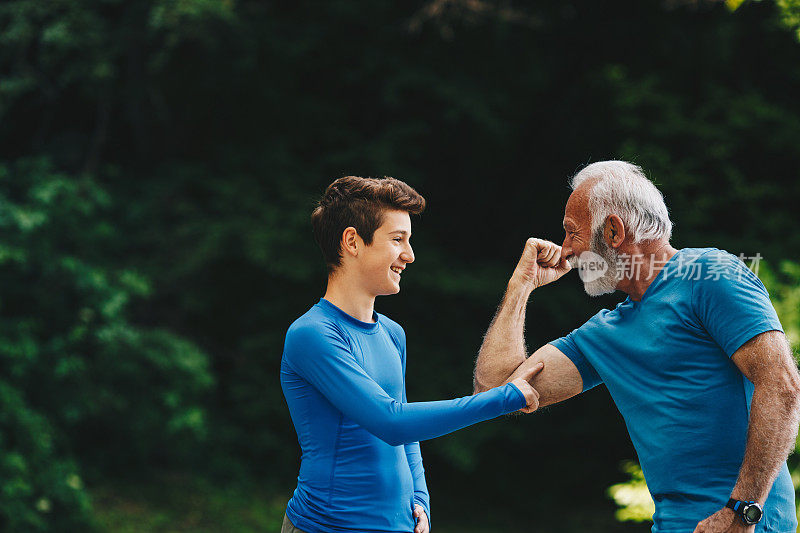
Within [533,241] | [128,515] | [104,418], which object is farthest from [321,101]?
[533,241]

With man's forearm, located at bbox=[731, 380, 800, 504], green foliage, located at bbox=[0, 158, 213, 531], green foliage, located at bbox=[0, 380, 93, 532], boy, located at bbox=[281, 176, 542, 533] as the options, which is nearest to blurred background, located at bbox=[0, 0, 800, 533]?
green foliage, located at bbox=[0, 158, 213, 531]

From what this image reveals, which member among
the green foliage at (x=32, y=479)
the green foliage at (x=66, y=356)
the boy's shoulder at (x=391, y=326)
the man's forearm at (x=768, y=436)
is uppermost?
the green foliage at (x=66, y=356)

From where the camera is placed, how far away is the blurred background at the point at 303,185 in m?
7.07

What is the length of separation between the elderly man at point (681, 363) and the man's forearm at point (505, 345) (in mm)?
65

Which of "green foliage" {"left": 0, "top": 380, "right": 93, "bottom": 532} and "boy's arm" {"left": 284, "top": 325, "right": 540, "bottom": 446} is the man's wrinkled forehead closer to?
"boy's arm" {"left": 284, "top": 325, "right": 540, "bottom": 446}

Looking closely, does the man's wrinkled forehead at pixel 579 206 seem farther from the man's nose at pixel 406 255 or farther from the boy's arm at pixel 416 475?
the boy's arm at pixel 416 475

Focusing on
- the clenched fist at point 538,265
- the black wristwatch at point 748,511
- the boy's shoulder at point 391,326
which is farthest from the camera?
the clenched fist at point 538,265

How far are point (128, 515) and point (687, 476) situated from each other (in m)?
6.44

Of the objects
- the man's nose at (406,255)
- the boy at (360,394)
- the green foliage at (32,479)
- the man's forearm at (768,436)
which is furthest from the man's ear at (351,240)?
the green foliage at (32,479)

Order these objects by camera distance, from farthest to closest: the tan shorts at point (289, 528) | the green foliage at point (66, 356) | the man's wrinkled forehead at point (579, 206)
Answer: the green foliage at point (66, 356)
the man's wrinkled forehead at point (579, 206)
the tan shorts at point (289, 528)

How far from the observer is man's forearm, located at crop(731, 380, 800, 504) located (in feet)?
5.64

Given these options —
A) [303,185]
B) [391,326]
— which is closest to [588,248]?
[391,326]

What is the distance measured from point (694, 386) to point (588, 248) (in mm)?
448

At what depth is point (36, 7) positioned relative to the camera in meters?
6.86
